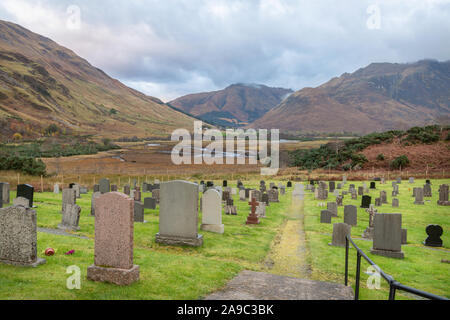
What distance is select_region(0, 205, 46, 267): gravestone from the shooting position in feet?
23.3

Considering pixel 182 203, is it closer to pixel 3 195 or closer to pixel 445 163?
pixel 3 195

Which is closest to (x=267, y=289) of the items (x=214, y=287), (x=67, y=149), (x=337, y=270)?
(x=214, y=287)

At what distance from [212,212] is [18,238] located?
7590mm

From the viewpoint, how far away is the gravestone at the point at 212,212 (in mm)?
13211

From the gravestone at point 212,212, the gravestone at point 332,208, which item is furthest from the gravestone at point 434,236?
the gravestone at point 212,212

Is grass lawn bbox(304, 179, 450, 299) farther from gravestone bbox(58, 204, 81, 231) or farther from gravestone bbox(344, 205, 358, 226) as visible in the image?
gravestone bbox(58, 204, 81, 231)

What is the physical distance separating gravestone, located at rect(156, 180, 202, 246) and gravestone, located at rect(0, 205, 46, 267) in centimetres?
438

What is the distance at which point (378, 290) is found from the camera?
7.54 m

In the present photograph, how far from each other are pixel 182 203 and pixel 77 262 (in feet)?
13.0

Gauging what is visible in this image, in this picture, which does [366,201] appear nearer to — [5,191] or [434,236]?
[434,236]

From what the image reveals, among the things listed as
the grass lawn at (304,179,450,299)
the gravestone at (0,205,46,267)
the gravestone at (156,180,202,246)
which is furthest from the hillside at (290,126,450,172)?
the gravestone at (0,205,46,267)

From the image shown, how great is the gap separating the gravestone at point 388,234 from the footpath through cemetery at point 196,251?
1.3 inches

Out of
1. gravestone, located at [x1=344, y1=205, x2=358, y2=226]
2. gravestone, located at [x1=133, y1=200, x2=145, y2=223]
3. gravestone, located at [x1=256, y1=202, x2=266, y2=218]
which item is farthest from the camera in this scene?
gravestone, located at [x1=256, y1=202, x2=266, y2=218]

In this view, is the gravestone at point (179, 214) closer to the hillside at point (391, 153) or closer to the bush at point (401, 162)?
the hillside at point (391, 153)
